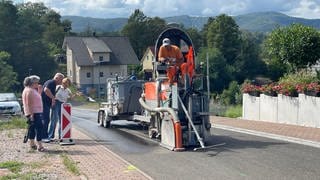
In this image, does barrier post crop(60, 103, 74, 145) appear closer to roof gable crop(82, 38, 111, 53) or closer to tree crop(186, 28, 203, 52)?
roof gable crop(82, 38, 111, 53)

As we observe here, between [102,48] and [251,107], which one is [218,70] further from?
[251,107]

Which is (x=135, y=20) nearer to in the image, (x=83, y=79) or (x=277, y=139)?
(x=83, y=79)

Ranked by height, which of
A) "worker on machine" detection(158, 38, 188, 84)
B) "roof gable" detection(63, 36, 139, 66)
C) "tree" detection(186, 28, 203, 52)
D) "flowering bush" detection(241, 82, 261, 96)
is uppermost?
"tree" detection(186, 28, 203, 52)

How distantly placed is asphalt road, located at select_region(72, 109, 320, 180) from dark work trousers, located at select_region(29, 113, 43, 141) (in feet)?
6.30

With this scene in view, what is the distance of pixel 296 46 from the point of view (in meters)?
27.7

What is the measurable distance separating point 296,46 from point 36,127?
55.3 ft

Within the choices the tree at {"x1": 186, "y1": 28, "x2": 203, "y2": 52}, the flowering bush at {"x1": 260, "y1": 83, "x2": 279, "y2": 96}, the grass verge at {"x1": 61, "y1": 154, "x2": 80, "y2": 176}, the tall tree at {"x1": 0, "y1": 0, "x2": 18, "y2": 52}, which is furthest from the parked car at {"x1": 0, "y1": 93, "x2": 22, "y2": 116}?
the tree at {"x1": 186, "y1": 28, "x2": 203, "y2": 52}

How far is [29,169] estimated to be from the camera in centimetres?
1127

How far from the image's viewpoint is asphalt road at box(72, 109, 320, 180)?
35.6ft

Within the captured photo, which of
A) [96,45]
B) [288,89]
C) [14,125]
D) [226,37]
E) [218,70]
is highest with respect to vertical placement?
[226,37]

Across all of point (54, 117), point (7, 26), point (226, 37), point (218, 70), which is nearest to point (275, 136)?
point (54, 117)

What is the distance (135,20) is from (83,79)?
25.5 m

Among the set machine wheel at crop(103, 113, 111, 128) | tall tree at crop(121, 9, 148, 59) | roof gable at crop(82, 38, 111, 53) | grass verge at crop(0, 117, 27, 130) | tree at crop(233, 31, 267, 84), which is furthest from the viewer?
tall tree at crop(121, 9, 148, 59)

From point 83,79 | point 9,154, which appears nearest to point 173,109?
point 9,154
